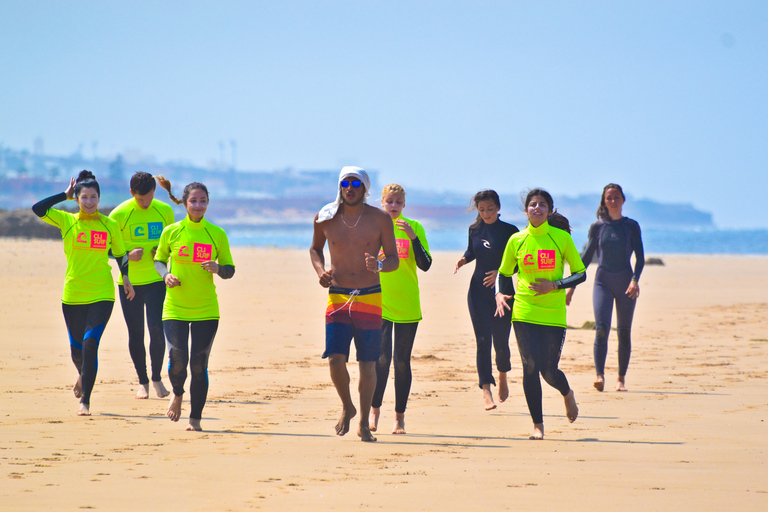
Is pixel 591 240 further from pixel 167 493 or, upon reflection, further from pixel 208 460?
pixel 167 493

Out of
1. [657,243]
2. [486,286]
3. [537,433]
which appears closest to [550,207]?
[486,286]

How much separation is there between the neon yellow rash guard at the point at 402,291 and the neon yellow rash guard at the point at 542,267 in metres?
0.75

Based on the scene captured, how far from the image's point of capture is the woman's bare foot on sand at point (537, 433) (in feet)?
19.0

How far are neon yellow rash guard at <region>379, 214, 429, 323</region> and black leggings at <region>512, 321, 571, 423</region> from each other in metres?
0.77

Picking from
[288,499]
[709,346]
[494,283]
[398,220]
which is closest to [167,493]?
[288,499]

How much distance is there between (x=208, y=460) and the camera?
16.3 feet

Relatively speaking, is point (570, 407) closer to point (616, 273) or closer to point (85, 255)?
point (616, 273)

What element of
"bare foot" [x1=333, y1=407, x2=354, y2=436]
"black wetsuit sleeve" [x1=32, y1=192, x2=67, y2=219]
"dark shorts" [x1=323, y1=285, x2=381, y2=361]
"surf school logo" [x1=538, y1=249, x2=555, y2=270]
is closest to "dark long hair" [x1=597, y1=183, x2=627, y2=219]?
"surf school logo" [x1=538, y1=249, x2=555, y2=270]

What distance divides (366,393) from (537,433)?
119cm

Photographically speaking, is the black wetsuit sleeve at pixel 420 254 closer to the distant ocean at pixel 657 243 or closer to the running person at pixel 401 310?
the running person at pixel 401 310

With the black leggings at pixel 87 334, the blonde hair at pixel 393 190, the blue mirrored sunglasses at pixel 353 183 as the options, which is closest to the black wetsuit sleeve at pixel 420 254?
the blonde hair at pixel 393 190

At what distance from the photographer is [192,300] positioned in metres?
5.99

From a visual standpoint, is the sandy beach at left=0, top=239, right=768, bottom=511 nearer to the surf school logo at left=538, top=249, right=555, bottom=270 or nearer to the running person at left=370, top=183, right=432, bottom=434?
the running person at left=370, top=183, right=432, bottom=434

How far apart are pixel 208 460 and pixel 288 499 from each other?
0.98m
